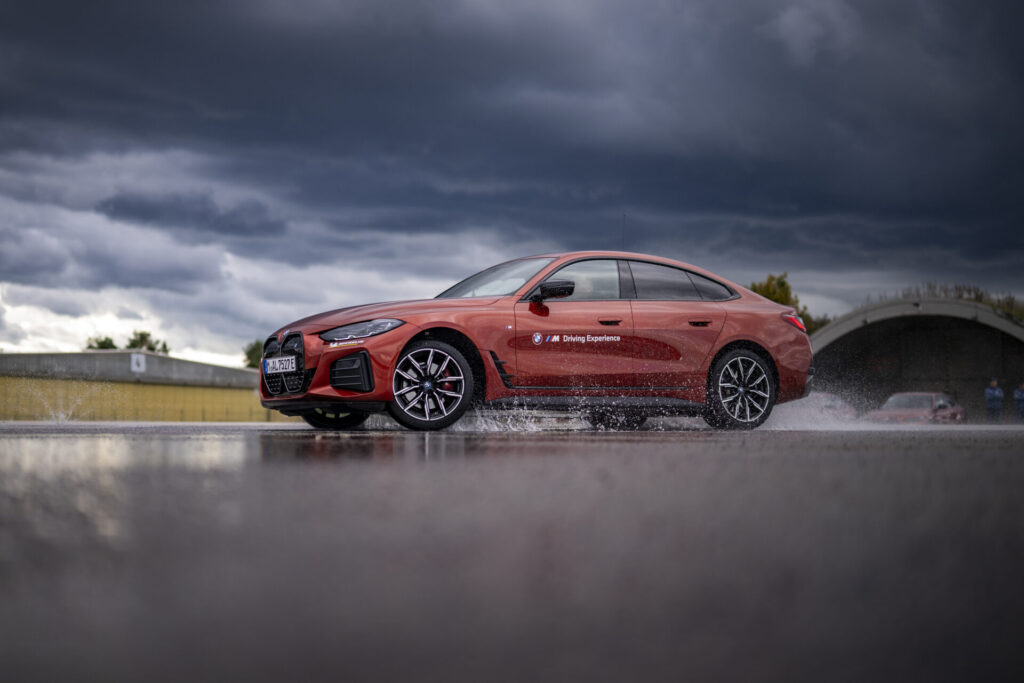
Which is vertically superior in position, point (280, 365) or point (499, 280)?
point (499, 280)

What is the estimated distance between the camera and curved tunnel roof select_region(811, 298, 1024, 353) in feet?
98.1

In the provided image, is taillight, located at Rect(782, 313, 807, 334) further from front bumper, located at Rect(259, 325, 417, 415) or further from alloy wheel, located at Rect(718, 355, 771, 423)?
front bumper, located at Rect(259, 325, 417, 415)

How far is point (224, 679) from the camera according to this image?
44.7 inches

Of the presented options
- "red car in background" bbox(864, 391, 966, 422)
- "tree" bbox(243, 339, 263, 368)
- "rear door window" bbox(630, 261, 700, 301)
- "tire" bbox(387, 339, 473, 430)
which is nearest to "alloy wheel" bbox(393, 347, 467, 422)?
"tire" bbox(387, 339, 473, 430)

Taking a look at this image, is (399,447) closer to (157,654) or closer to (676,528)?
(676,528)

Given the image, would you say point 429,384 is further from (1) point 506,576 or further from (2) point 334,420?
(1) point 506,576

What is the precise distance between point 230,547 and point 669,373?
6480 mm

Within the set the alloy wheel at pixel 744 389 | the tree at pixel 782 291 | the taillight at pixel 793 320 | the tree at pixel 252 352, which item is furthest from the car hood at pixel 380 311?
the tree at pixel 252 352

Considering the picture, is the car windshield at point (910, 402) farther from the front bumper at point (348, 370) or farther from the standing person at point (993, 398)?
the front bumper at point (348, 370)

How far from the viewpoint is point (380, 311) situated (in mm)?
7391

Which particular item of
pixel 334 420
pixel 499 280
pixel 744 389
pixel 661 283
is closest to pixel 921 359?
pixel 744 389

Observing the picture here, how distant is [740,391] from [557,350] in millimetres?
1921

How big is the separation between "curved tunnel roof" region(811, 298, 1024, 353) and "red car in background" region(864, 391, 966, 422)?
169 inches

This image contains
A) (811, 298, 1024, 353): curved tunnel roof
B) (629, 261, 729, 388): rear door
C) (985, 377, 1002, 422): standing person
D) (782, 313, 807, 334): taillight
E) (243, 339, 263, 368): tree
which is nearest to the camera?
(629, 261, 729, 388): rear door
